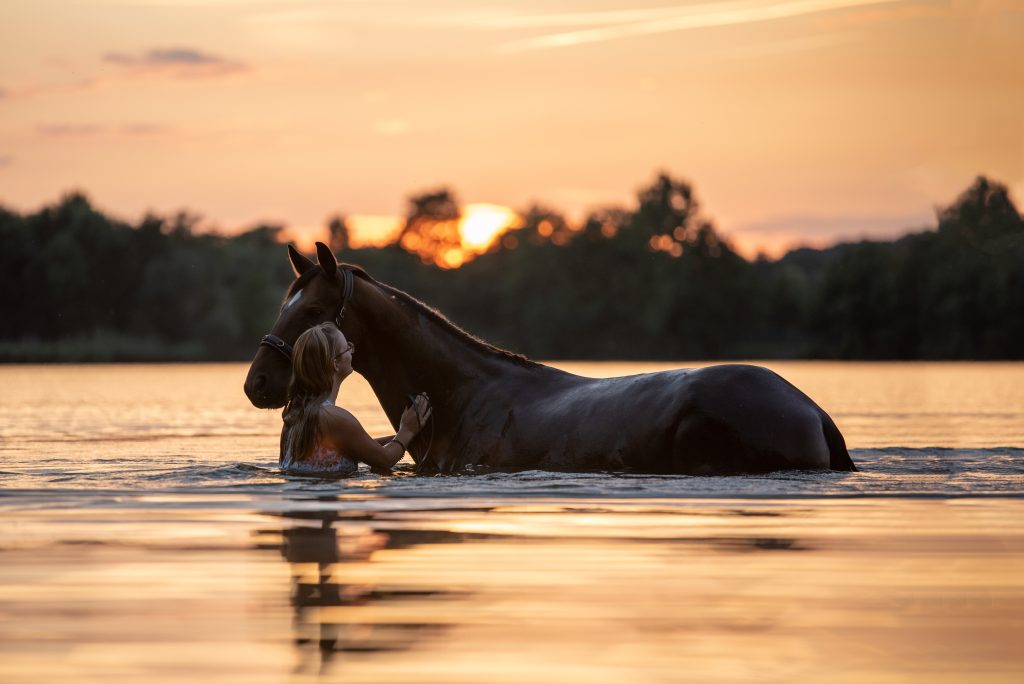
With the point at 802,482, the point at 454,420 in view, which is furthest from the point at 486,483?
the point at 802,482

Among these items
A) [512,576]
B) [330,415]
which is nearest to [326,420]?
[330,415]

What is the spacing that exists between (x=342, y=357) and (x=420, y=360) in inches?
40.0

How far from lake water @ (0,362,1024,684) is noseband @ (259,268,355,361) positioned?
0.90 meters

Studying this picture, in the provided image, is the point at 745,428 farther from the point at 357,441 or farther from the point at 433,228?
the point at 433,228

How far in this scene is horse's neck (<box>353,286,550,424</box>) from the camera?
11375 millimetres

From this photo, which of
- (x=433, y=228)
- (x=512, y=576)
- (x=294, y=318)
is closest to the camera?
(x=512, y=576)

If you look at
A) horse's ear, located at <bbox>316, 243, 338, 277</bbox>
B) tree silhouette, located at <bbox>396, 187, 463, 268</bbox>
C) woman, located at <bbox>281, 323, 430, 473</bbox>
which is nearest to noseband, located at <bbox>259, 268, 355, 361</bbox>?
horse's ear, located at <bbox>316, 243, 338, 277</bbox>

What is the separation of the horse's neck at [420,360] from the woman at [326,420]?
0.17 metres

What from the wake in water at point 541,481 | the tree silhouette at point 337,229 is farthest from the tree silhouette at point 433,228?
the wake in water at point 541,481

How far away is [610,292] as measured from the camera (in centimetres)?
11944

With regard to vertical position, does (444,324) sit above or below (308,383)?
above

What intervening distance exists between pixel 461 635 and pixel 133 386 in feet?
125

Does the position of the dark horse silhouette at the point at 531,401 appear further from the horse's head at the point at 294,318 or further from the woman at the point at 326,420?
the woman at the point at 326,420

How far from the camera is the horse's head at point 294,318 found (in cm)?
1082
